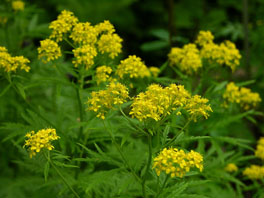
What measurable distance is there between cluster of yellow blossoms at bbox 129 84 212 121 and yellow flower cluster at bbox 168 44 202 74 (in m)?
1.17

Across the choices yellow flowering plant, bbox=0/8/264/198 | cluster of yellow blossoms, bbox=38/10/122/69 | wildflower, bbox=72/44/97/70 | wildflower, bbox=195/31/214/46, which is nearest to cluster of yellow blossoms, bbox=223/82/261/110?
yellow flowering plant, bbox=0/8/264/198

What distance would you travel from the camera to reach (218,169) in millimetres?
4246

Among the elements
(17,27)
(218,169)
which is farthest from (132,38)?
(218,169)

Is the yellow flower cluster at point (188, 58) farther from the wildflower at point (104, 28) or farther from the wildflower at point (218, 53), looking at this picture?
the wildflower at point (104, 28)

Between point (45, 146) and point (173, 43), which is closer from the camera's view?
point (45, 146)

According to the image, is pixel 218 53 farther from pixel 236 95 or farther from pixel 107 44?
pixel 107 44

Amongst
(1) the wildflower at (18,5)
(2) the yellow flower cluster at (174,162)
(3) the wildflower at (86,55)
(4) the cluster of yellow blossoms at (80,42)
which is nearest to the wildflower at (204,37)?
(4) the cluster of yellow blossoms at (80,42)

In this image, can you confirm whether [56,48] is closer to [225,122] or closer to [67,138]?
[67,138]

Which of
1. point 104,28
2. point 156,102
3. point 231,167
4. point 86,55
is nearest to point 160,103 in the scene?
point 156,102

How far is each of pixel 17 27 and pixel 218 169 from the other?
393 cm

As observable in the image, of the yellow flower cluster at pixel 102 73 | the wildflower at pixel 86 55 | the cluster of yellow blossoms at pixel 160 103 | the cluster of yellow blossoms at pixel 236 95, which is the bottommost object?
the cluster of yellow blossoms at pixel 236 95

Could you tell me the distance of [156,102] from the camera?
2.65 meters

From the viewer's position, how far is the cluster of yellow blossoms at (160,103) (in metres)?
2.54

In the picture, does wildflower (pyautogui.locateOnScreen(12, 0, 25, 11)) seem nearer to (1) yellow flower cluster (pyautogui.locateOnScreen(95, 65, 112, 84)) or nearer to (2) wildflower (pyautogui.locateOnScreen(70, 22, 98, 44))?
(2) wildflower (pyautogui.locateOnScreen(70, 22, 98, 44))
